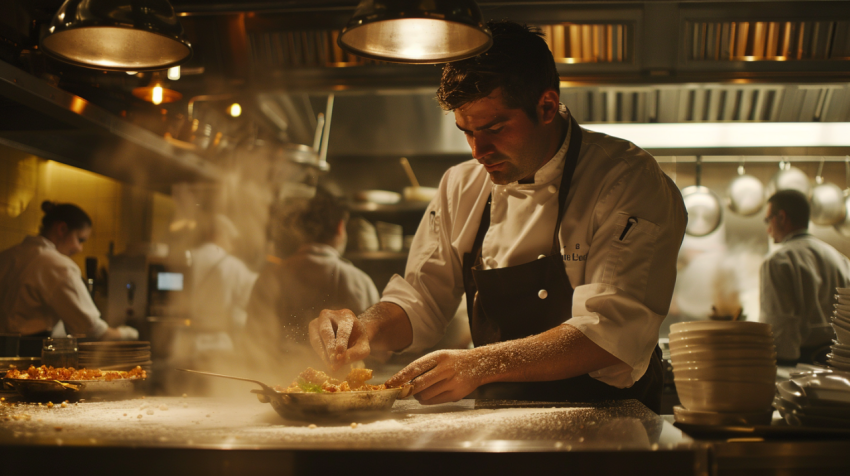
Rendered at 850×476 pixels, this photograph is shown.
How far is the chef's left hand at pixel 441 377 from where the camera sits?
135 cm

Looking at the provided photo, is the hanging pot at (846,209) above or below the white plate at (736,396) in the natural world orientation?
above

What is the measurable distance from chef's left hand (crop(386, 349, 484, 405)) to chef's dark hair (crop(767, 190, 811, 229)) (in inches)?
126

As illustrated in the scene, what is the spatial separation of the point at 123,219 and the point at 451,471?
367cm

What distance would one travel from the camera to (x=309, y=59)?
9.93 ft

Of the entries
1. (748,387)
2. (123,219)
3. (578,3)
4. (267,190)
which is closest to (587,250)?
(748,387)

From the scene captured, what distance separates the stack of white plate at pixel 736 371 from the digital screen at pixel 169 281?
370cm

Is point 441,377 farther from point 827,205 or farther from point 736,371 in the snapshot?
point 827,205

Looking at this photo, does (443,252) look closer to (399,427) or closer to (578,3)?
(399,427)

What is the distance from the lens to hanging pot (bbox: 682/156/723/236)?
12.8 feet

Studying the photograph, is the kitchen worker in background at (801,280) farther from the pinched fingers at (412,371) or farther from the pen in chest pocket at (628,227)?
the pinched fingers at (412,371)

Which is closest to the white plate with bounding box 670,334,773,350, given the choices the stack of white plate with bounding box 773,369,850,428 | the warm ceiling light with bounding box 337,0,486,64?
the stack of white plate with bounding box 773,369,850,428

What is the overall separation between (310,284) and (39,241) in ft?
4.86

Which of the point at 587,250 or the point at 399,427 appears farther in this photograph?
the point at 587,250

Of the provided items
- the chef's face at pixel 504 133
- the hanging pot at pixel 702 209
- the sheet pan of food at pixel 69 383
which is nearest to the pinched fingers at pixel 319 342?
the sheet pan of food at pixel 69 383
